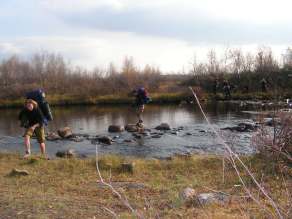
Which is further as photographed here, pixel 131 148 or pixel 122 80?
pixel 122 80

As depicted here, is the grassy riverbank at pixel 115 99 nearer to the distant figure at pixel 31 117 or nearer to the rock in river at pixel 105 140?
the rock in river at pixel 105 140

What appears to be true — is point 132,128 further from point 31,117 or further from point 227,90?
point 227,90

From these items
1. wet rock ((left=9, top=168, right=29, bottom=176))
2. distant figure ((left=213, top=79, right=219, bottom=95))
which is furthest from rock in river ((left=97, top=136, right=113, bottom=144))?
distant figure ((left=213, top=79, right=219, bottom=95))

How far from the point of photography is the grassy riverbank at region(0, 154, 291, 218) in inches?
279

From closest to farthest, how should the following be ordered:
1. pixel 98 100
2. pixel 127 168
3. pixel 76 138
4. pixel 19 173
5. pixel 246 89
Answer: pixel 19 173 → pixel 127 168 → pixel 76 138 → pixel 98 100 → pixel 246 89

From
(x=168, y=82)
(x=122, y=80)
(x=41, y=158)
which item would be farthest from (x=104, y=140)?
(x=168, y=82)

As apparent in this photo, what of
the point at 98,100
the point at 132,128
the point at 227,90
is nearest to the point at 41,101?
the point at 132,128

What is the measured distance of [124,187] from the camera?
913cm

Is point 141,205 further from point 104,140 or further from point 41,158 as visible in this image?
point 104,140

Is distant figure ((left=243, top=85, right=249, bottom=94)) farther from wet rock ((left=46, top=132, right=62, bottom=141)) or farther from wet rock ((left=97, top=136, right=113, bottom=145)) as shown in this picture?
wet rock ((left=97, top=136, right=113, bottom=145))

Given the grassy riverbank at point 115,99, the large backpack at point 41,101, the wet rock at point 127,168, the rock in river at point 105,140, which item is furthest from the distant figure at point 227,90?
the wet rock at point 127,168

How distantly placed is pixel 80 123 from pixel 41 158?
15.6 m

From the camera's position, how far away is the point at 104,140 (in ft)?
63.7

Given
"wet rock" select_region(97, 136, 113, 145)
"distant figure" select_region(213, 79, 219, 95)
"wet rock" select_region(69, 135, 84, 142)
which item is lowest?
"wet rock" select_region(69, 135, 84, 142)
